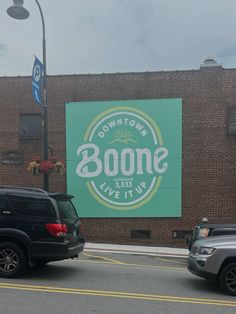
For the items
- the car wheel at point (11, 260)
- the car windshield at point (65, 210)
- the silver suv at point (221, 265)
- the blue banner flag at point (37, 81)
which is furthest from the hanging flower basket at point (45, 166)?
the silver suv at point (221, 265)

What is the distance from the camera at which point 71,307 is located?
22.5 feet

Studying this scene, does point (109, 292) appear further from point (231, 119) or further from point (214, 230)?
point (231, 119)

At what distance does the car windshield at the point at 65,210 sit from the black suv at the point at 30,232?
0.12ft

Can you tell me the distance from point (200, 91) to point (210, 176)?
10.8ft

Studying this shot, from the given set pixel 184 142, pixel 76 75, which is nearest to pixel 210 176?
pixel 184 142

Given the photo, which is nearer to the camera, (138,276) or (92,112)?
(138,276)

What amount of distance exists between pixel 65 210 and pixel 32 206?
76 cm

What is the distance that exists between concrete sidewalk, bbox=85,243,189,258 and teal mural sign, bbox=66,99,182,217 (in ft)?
4.90

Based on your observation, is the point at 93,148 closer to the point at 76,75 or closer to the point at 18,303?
the point at 76,75

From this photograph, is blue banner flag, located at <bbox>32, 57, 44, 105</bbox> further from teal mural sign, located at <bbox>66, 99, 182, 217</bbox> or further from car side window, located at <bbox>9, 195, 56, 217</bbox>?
car side window, located at <bbox>9, 195, 56, 217</bbox>

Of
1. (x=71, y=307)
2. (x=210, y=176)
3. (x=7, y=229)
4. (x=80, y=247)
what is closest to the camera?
(x=71, y=307)

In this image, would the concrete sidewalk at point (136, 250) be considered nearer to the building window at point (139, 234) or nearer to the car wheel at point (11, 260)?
the building window at point (139, 234)

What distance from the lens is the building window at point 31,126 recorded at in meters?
18.4

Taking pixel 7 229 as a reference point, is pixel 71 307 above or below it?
below
